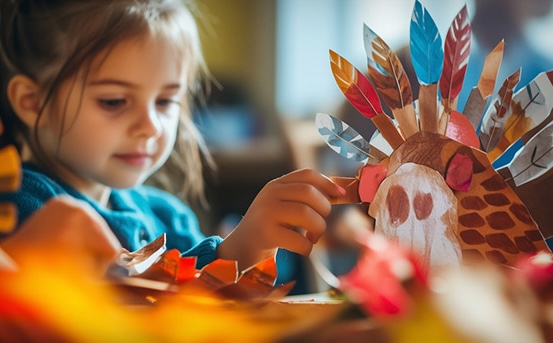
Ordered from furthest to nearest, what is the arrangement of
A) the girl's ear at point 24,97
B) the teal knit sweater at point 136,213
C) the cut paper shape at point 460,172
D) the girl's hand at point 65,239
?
1. the girl's ear at point 24,97
2. the teal knit sweater at point 136,213
3. the cut paper shape at point 460,172
4. the girl's hand at point 65,239

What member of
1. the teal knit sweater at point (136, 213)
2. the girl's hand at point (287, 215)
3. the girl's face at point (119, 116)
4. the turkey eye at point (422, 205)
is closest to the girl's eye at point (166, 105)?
the girl's face at point (119, 116)

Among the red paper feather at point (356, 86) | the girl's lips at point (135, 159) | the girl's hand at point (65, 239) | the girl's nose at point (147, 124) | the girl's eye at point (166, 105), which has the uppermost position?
the red paper feather at point (356, 86)

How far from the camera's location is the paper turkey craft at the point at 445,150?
0.38m

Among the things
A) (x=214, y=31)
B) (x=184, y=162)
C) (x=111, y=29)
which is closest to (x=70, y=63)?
(x=111, y=29)

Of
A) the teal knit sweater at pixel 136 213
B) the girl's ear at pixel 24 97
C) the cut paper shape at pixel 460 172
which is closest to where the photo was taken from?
the cut paper shape at pixel 460 172

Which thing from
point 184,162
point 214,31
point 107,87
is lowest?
point 184,162

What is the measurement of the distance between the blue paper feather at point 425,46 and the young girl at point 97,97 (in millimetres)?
305

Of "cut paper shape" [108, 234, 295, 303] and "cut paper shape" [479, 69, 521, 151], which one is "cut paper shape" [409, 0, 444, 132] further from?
"cut paper shape" [108, 234, 295, 303]

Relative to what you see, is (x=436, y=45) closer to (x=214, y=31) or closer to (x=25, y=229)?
(x=25, y=229)

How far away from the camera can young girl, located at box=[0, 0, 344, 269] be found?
666 millimetres

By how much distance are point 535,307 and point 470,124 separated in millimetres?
179

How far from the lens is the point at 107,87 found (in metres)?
0.67

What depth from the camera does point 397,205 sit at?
39 cm

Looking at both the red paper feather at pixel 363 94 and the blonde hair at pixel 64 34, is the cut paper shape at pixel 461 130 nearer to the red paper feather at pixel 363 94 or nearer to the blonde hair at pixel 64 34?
the red paper feather at pixel 363 94
